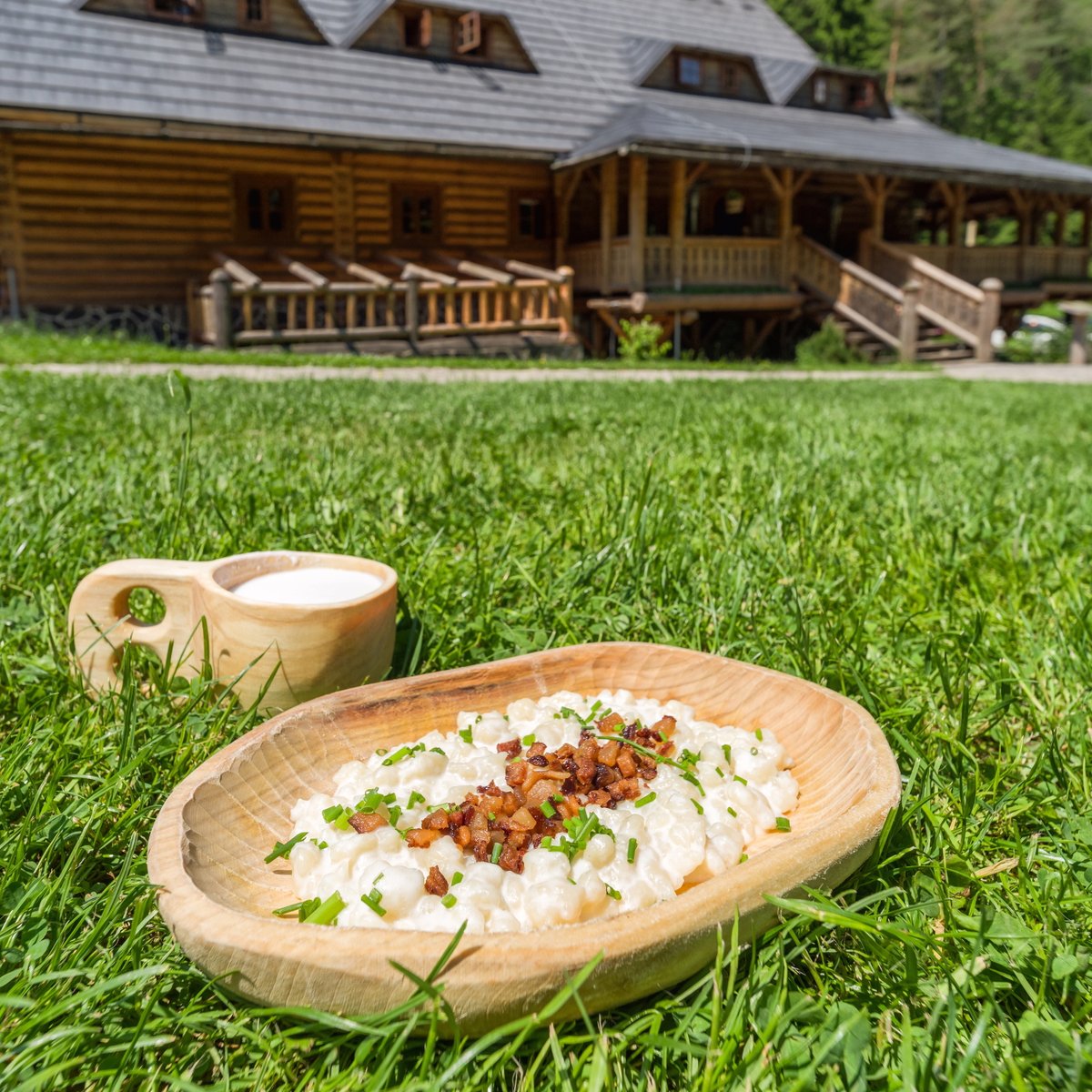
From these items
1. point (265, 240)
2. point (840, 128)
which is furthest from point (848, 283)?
point (265, 240)

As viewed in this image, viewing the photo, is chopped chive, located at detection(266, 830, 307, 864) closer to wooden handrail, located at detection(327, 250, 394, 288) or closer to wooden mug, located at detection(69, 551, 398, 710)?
wooden mug, located at detection(69, 551, 398, 710)

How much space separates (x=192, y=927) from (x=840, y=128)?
23.7m

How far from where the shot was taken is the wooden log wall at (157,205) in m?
14.2

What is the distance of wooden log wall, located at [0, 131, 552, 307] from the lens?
1423cm

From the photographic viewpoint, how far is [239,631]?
170 centimetres

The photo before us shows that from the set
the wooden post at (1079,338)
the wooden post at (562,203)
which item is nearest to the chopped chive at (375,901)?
the wooden post at (562,203)

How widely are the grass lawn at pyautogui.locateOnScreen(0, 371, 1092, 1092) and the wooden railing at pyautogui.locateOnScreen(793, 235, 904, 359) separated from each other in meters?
13.3

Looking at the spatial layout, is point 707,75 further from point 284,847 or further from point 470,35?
point 284,847

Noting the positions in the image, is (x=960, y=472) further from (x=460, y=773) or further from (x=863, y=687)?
(x=460, y=773)

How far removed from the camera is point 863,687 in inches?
67.1

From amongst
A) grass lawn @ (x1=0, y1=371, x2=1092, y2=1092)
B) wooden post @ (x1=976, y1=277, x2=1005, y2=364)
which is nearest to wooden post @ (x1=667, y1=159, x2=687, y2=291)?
wooden post @ (x1=976, y1=277, x2=1005, y2=364)

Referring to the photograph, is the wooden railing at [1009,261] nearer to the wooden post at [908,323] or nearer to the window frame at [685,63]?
the wooden post at [908,323]

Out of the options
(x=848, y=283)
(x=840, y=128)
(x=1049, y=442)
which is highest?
(x=840, y=128)

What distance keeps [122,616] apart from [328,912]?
3.44 feet
